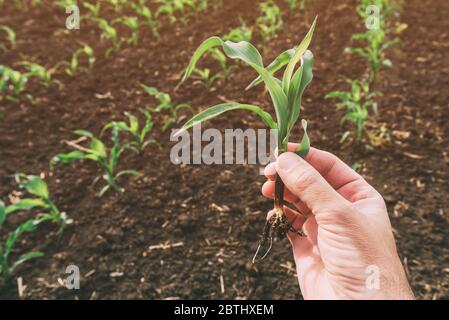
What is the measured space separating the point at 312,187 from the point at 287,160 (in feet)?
0.40

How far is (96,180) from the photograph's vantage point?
2820 millimetres

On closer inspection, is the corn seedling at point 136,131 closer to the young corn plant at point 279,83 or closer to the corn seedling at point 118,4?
the young corn plant at point 279,83

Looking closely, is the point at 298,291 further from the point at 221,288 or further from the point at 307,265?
the point at 307,265

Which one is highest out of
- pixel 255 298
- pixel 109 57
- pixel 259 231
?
pixel 109 57

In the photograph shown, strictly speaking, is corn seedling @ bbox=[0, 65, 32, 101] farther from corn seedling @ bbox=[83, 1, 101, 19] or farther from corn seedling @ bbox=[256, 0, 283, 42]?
corn seedling @ bbox=[256, 0, 283, 42]

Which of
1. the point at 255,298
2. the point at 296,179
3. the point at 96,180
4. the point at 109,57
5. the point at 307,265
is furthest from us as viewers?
the point at 109,57

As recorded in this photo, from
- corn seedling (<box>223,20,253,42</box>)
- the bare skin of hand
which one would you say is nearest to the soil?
corn seedling (<box>223,20,253,42</box>)

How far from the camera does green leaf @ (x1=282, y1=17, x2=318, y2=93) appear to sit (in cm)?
134

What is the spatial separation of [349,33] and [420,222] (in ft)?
7.99

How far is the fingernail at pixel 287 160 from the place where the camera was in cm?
148

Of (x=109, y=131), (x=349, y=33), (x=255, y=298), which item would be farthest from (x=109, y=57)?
(x=255, y=298)

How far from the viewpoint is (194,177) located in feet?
9.43

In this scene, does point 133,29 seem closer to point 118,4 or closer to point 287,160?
point 118,4

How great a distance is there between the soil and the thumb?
898mm
